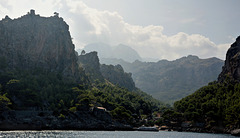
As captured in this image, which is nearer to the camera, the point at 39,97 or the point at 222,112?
the point at 39,97

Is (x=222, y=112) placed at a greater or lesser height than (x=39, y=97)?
lesser

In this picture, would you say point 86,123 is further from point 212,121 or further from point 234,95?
point 234,95

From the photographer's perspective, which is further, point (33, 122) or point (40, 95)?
point (40, 95)

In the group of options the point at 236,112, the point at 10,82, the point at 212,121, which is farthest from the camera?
the point at 212,121

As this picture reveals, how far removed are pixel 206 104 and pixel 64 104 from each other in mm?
105068

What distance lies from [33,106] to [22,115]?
18.2 metres

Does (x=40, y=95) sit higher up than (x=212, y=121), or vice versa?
(x=40, y=95)

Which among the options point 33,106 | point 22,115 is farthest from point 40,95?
point 22,115

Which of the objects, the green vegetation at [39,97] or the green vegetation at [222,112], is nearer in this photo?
the green vegetation at [39,97]

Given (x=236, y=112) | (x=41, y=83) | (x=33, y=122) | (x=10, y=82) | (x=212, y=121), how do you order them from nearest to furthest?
(x=33, y=122) < (x=236, y=112) < (x=10, y=82) < (x=212, y=121) < (x=41, y=83)

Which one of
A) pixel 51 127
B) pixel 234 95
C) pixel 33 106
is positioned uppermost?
pixel 234 95

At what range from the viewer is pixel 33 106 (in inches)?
6501

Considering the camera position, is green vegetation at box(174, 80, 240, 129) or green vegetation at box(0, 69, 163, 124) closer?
green vegetation at box(0, 69, 163, 124)

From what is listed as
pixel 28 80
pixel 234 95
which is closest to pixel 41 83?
pixel 28 80
